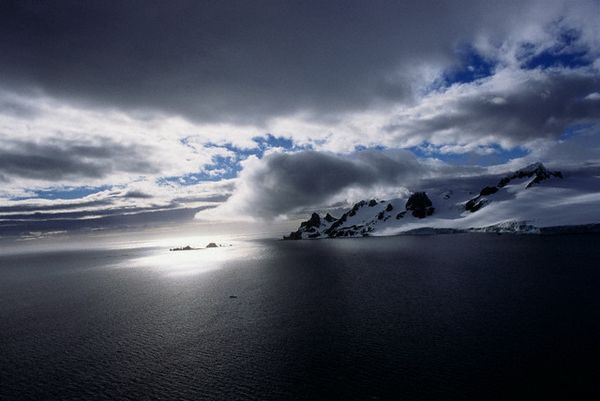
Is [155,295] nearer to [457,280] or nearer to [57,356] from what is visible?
[57,356]

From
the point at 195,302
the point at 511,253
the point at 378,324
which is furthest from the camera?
the point at 511,253

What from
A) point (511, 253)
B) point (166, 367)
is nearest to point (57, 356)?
point (166, 367)

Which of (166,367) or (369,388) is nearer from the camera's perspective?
(369,388)

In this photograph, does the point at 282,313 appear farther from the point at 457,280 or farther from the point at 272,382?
the point at 457,280

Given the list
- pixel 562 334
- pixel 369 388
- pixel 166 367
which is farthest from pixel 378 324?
pixel 166 367

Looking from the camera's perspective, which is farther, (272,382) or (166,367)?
(166,367)

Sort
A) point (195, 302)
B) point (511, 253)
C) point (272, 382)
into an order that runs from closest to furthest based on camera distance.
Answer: point (272, 382) → point (195, 302) → point (511, 253)
